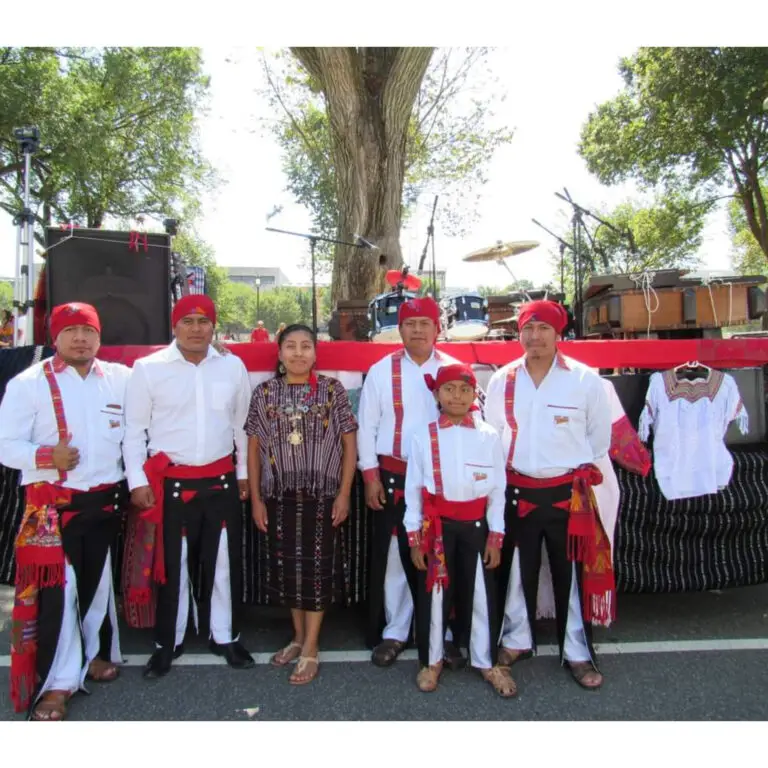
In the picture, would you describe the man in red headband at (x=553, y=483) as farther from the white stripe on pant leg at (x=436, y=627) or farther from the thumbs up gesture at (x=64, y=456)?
the thumbs up gesture at (x=64, y=456)

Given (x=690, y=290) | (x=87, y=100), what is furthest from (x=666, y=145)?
(x=87, y=100)

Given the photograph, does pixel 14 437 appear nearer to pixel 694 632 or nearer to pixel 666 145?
pixel 694 632

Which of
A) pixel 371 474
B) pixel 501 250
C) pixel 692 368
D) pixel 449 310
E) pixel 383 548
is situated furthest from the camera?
pixel 501 250

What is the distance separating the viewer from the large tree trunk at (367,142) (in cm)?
833

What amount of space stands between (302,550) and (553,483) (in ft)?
4.23

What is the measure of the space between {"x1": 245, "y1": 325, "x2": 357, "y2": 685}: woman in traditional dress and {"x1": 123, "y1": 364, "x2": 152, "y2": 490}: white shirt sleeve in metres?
0.50

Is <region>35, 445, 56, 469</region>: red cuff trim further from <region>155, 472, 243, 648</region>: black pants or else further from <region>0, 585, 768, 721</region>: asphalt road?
<region>0, 585, 768, 721</region>: asphalt road

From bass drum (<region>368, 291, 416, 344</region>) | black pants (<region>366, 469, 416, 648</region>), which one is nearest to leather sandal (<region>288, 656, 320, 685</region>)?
black pants (<region>366, 469, 416, 648</region>)

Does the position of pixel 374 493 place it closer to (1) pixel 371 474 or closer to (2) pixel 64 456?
(1) pixel 371 474

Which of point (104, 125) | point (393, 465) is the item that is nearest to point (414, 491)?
point (393, 465)

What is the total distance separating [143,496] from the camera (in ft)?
9.61

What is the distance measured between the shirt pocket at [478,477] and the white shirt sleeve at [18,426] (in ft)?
6.44

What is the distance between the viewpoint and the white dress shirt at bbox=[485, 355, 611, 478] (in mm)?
3016

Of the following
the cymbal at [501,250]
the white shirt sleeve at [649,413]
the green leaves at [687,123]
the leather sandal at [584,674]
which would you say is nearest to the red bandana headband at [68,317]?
the leather sandal at [584,674]
